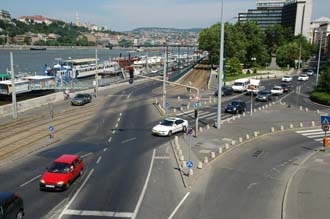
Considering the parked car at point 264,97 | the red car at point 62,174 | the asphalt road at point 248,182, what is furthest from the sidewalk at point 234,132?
the red car at point 62,174

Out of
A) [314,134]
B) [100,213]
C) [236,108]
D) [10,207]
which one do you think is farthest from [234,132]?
[10,207]

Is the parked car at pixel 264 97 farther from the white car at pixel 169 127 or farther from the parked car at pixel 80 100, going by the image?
the parked car at pixel 80 100

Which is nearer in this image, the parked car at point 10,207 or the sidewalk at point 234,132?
the parked car at point 10,207

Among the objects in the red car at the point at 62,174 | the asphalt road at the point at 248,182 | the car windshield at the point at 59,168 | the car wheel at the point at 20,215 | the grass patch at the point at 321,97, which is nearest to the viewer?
the car wheel at the point at 20,215

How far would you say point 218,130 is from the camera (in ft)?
117

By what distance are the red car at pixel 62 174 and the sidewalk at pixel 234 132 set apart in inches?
269

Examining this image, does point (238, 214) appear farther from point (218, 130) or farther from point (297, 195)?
point (218, 130)

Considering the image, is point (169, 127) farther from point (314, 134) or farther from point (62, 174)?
point (314, 134)

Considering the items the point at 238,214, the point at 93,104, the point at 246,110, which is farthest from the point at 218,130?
the point at 93,104

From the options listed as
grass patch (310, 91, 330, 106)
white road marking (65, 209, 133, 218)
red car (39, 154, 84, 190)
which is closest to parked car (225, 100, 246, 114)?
grass patch (310, 91, 330, 106)

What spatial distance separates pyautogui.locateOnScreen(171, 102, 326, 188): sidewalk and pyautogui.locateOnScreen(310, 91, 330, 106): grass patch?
648 centimetres

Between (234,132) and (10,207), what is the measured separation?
24.5 m

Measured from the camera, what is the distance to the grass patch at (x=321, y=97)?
173 feet

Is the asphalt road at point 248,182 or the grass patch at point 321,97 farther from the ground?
the grass patch at point 321,97
